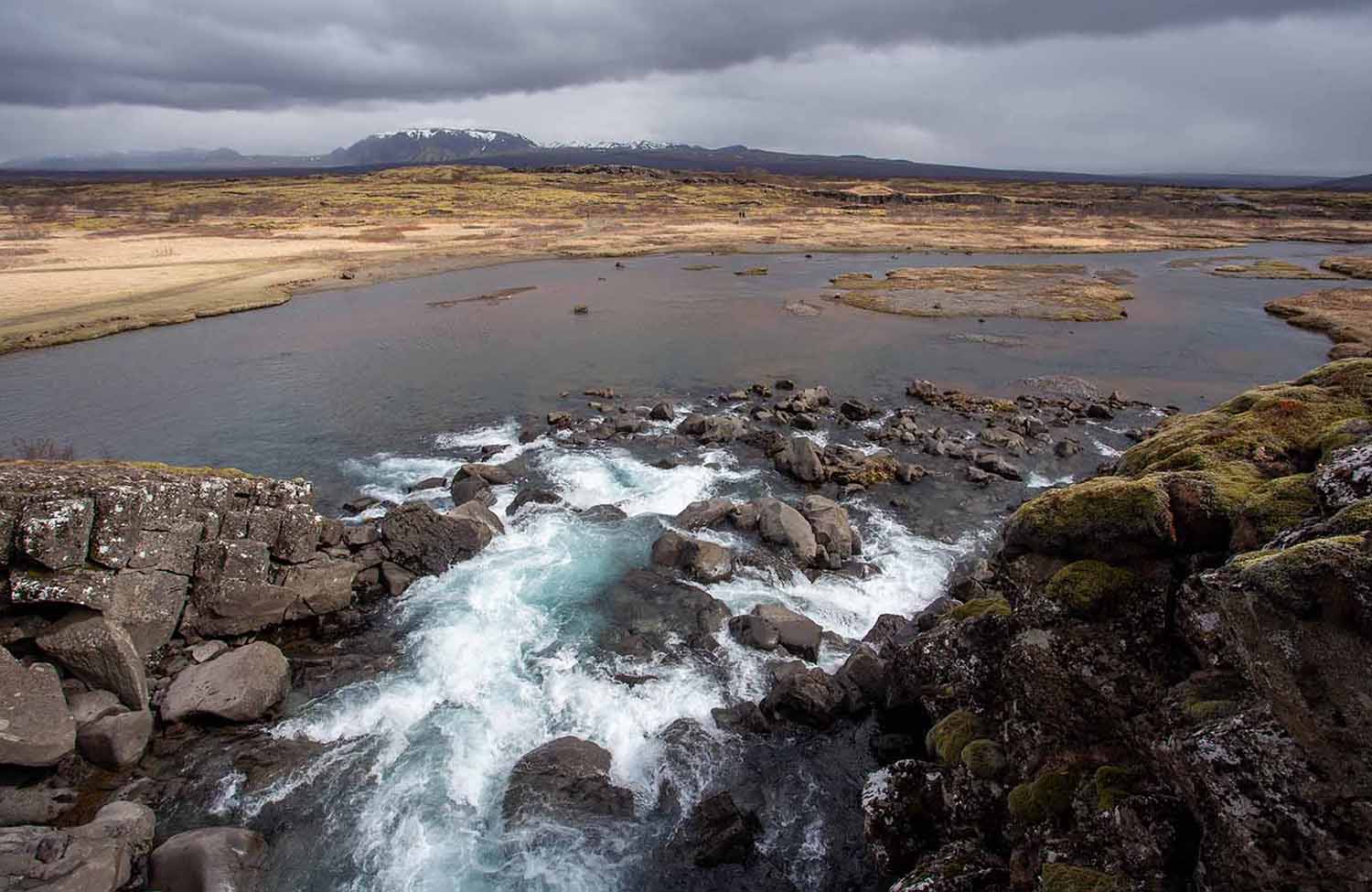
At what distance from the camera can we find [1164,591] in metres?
13.1

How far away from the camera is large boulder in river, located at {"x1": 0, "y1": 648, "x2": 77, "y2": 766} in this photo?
16016 mm

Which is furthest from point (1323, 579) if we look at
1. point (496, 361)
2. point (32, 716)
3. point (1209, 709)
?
point (496, 361)

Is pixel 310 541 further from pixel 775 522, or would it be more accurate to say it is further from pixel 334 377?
pixel 334 377

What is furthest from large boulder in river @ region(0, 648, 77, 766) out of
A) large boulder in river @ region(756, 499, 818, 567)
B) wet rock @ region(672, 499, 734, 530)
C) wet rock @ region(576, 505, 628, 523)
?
large boulder in river @ region(756, 499, 818, 567)

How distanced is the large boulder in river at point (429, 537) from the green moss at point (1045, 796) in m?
21.3

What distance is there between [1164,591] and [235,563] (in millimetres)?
25622

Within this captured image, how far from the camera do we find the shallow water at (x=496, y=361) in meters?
41.5

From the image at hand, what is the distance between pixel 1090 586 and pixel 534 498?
24.3 metres

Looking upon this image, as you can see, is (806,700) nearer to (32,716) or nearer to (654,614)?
(654,614)

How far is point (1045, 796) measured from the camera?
12.1 metres

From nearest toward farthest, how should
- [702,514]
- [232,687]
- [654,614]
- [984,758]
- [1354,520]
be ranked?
[1354,520] < [984,758] < [232,687] < [654,614] < [702,514]

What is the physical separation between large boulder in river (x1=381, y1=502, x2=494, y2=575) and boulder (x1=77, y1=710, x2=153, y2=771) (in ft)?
33.1

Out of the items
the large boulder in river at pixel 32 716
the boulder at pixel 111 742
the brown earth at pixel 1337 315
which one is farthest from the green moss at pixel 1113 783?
the brown earth at pixel 1337 315

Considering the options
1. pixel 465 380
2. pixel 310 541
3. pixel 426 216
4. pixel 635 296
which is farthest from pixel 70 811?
pixel 426 216
